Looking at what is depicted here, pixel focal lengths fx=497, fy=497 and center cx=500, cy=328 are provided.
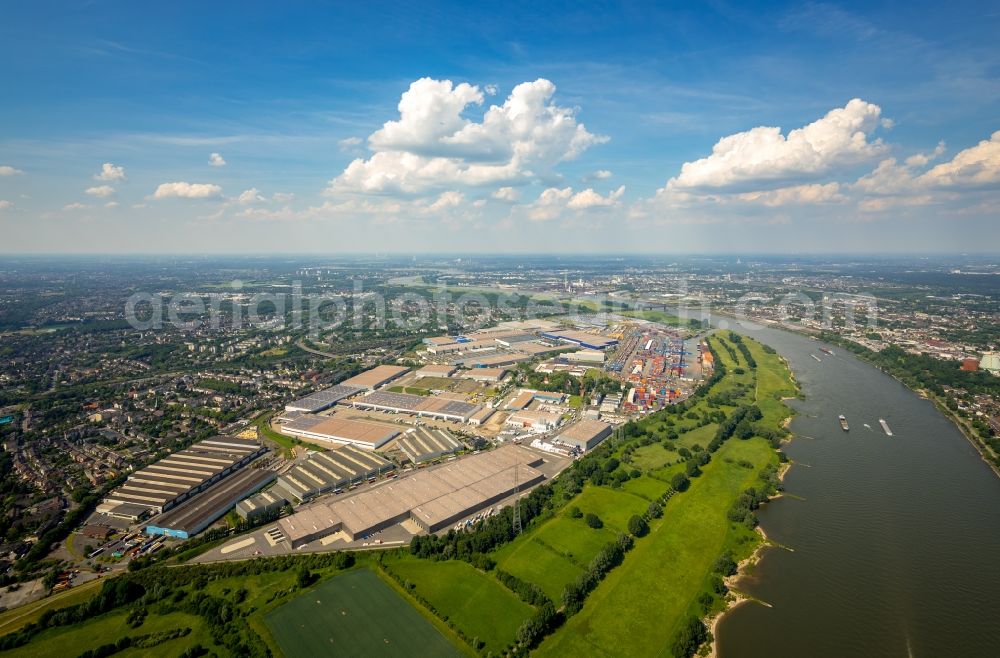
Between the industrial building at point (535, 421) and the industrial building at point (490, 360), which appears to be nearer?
the industrial building at point (535, 421)

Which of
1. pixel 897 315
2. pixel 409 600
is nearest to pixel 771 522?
pixel 409 600

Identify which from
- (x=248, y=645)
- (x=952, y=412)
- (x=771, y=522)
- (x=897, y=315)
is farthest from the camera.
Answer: (x=897, y=315)

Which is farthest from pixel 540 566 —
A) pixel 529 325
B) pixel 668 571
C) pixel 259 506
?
pixel 529 325

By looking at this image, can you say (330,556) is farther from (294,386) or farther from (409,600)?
(294,386)

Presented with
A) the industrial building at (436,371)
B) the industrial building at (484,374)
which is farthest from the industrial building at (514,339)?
the industrial building at (436,371)

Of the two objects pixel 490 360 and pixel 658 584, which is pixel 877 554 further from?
pixel 490 360

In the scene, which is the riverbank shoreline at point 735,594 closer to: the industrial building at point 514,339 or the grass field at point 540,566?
the grass field at point 540,566

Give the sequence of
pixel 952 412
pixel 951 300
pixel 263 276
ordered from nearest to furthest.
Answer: pixel 952 412, pixel 951 300, pixel 263 276
